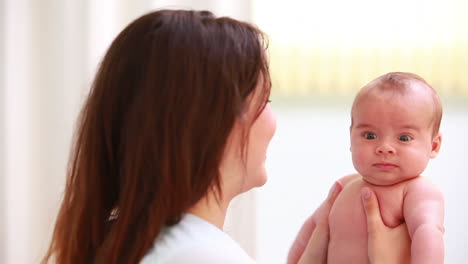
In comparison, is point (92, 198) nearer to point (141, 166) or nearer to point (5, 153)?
point (141, 166)

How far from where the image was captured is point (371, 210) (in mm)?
1427

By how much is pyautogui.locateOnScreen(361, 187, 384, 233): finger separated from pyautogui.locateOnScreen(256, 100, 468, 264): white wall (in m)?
1.10

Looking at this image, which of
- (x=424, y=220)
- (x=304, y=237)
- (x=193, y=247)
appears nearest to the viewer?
(x=193, y=247)

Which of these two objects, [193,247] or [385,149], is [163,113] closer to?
[193,247]

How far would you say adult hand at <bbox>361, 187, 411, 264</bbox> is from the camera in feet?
4.49

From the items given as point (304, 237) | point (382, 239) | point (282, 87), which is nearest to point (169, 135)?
point (382, 239)

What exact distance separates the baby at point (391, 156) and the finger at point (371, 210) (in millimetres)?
22

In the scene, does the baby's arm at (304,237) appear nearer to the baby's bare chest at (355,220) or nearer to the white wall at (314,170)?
the baby's bare chest at (355,220)

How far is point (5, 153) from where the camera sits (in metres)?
2.63

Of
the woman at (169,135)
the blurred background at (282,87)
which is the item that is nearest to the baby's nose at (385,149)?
the woman at (169,135)

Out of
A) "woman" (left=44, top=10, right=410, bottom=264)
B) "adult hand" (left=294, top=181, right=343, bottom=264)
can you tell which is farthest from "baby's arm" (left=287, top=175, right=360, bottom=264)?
"woman" (left=44, top=10, right=410, bottom=264)

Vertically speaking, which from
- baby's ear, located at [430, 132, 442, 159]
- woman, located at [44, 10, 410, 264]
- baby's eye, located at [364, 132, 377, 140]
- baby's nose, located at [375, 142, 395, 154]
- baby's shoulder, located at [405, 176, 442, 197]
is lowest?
baby's shoulder, located at [405, 176, 442, 197]

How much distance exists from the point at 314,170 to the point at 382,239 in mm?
1196

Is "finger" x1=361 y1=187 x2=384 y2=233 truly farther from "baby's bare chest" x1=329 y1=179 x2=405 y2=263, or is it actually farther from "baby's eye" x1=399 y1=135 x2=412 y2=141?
"baby's eye" x1=399 y1=135 x2=412 y2=141
